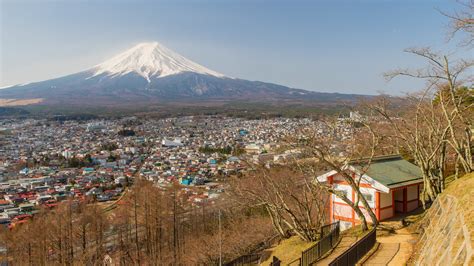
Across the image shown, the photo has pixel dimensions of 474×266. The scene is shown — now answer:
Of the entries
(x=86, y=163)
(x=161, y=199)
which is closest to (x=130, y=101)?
(x=86, y=163)

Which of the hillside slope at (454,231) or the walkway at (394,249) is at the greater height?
the hillside slope at (454,231)

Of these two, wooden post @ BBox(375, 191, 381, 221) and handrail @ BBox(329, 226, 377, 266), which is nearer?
handrail @ BBox(329, 226, 377, 266)

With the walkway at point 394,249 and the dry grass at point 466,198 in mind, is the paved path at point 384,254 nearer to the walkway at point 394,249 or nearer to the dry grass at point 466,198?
the walkway at point 394,249

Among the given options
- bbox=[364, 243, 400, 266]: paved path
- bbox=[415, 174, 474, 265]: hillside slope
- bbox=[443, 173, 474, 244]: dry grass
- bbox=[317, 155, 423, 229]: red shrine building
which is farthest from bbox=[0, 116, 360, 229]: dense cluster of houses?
bbox=[415, 174, 474, 265]: hillside slope

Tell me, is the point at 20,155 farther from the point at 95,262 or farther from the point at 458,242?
the point at 458,242

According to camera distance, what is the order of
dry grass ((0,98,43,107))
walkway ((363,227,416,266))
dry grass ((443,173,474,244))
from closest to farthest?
dry grass ((443,173,474,244)) < walkway ((363,227,416,266)) < dry grass ((0,98,43,107))

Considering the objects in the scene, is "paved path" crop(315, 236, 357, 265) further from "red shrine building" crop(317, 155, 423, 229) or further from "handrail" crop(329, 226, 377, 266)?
"red shrine building" crop(317, 155, 423, 229)

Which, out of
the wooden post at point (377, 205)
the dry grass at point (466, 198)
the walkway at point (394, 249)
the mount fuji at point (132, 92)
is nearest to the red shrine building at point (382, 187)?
the wooden post at point (377, 205)

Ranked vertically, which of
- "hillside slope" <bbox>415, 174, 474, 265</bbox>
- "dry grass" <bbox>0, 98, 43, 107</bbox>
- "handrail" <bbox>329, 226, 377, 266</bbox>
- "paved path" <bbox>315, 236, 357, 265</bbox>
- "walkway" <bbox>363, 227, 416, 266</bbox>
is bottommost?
"paved path" <bbox>315, 236, 357, 265</bbox>
